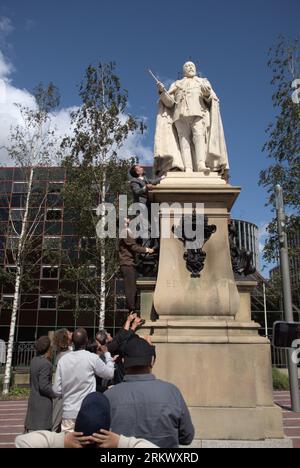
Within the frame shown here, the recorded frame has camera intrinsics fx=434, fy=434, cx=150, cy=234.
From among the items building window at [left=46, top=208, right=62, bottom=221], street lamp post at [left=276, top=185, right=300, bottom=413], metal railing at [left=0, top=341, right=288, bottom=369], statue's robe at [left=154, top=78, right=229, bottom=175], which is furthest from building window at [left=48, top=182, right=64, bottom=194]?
statue's robe at [left=154, top=78, right=229, bottom=175]

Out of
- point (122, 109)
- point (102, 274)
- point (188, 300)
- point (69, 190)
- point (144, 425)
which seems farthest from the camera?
point (122, 109)

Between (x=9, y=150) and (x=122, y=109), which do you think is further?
(x=122, y=109)

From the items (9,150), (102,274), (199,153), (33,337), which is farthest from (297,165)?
(33,337)

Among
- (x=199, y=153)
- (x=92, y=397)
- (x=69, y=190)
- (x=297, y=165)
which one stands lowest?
(x=92, y=397)

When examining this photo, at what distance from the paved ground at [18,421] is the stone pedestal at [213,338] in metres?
1.66

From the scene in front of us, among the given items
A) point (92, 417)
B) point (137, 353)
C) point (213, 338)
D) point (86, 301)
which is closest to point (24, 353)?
point (86, 301)

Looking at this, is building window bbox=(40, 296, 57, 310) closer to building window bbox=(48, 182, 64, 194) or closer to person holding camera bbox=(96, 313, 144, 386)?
building window bbox=(48, 182, 64, 194)

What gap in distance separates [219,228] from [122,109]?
19.0 metres

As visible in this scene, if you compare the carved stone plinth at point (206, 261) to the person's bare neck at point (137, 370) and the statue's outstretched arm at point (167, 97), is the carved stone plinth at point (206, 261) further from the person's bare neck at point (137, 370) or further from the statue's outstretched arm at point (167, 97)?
the person's bare neck at point (137, 370)

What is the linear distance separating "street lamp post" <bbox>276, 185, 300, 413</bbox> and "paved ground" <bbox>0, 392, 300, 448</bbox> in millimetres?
540

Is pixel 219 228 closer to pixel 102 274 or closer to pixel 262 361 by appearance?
pixel 262 361

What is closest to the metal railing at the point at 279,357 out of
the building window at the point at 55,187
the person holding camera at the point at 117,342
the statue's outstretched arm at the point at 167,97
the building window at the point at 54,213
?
the building window at the point at 54,213

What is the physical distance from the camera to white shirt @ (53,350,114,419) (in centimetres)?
436
